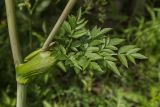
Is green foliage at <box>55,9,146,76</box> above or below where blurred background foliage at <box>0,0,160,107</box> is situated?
above

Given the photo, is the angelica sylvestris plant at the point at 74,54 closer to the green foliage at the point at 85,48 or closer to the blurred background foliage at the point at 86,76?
the green foliage at the point at 85,48

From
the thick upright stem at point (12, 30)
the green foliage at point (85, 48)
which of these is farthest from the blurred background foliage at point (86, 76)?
the thick upright stem at point (12, 30)

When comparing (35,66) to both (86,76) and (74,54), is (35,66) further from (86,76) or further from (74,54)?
(86,76)

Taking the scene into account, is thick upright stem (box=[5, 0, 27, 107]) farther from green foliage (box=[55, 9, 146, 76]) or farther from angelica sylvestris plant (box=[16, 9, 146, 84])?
green foliage (box=[55, 9, 146, 76])

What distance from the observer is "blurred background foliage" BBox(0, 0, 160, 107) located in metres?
2.61

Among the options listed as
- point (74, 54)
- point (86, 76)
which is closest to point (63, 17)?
point (74, 54)

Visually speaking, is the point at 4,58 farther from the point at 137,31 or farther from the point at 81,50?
the point at 81,50

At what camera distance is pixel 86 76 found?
2834 mm

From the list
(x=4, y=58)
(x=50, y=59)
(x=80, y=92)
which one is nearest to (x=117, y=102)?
(x=80, y=92)

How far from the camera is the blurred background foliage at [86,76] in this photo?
8.55ft

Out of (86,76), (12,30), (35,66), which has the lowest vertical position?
(86,76)

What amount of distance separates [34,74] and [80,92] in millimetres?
1237

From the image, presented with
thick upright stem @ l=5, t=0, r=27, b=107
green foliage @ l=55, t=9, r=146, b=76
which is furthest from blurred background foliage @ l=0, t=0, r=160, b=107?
thick upright stem @ l=5, t=0, r=27, b=107

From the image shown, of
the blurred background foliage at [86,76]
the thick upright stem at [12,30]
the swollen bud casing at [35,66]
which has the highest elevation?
the thick upright stem at [12,30]
